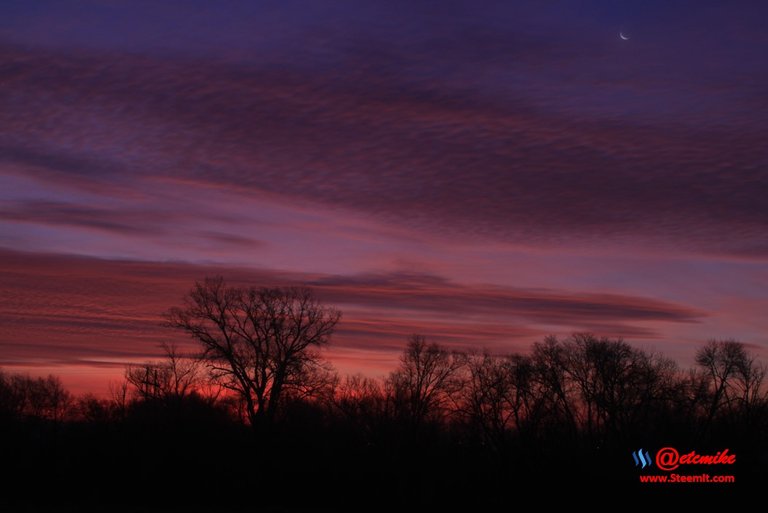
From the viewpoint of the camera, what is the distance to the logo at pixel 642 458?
40594 mm

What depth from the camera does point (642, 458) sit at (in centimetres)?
4156

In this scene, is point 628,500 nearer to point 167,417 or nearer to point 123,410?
point 167,417

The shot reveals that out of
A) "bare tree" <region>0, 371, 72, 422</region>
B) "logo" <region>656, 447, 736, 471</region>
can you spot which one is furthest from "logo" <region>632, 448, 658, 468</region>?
"bare tree" <region>0, 371, 72, 422</region>

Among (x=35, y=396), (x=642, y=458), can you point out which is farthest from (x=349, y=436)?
(x=35, y=396)

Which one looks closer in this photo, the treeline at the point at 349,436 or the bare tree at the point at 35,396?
the treeline at the point at 349,436

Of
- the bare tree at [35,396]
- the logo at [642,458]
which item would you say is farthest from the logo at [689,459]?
the bare tree at [35,396]

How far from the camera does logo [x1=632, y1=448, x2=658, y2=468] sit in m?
40.6

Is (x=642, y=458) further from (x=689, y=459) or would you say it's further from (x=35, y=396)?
(x=35, y=396)

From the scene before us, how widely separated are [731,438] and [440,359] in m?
29.3

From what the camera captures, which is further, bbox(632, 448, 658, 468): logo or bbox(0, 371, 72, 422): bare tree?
bbox(0, 371, 72, 422): bare tree

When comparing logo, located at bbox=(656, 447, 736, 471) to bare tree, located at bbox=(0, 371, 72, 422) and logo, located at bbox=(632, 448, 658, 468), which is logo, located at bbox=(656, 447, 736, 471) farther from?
bare tree, located at bbox=(0, 371, 72, 422)

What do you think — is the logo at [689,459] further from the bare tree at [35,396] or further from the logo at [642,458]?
the bare tree at [35,396]

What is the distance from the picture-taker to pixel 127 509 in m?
45.3

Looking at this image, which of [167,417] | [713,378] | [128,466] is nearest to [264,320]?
[167,417]
